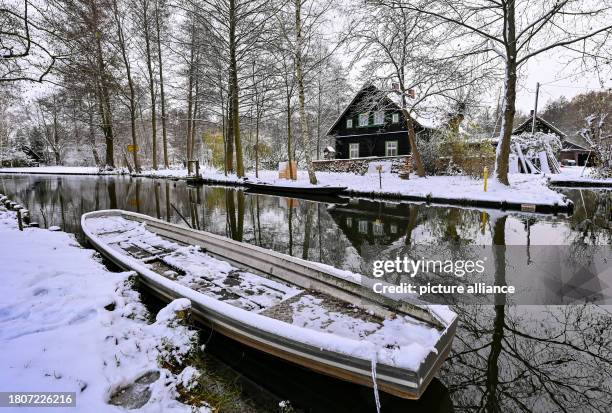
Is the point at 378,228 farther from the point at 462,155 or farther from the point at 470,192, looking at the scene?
the point at 462,155

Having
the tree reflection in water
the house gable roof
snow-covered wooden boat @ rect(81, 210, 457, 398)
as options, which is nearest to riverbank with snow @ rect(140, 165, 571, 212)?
the house gable roof

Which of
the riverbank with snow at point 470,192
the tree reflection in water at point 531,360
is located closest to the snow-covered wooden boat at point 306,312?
the tree reflection in water at point 531,360

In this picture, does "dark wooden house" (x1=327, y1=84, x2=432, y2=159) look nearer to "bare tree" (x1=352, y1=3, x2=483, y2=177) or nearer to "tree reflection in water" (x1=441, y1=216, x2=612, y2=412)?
"bare tree" (x1=352, y1=3, x2=483, y2=177)

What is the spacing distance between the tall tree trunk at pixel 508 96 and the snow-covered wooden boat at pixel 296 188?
6723 mm

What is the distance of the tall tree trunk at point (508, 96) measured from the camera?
1285 cm

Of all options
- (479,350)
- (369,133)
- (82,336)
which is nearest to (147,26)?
(369,133)

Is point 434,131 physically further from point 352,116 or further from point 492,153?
point 352,116

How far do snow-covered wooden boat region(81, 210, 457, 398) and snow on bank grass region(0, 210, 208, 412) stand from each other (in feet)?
1.49

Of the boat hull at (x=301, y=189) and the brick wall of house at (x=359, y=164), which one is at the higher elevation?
the brick wall of house at (x=359, y=164)

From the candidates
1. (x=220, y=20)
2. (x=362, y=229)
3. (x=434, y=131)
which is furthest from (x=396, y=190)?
(x=220, y=20)

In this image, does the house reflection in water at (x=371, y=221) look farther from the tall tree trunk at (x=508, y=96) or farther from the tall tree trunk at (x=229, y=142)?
the tall tree trunk at (x=229, y=142)

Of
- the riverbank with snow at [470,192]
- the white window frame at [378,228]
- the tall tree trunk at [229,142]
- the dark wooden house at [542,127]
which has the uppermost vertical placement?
the dark wooden house at [542,127]

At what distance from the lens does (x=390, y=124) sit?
2622 cm

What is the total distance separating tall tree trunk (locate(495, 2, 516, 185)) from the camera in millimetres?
12852
